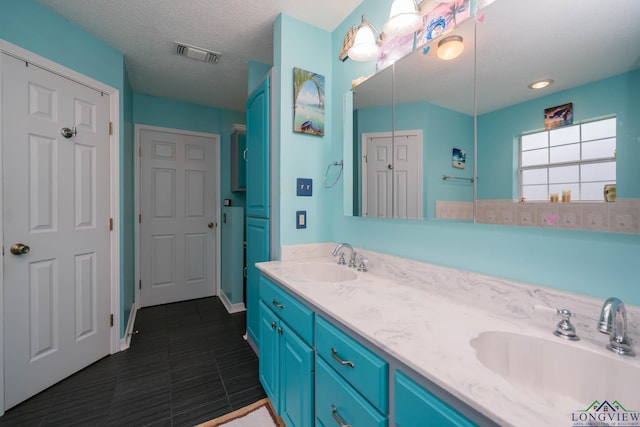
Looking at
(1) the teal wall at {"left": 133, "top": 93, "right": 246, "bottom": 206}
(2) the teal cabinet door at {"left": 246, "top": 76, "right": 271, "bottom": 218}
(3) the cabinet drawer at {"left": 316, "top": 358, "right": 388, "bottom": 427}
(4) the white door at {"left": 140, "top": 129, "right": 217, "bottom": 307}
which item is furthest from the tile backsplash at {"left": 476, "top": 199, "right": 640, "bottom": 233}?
(4) the white door at {"left": 140, "top": 129, "right": 217, "bottom": 307}

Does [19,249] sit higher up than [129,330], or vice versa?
[19,249]

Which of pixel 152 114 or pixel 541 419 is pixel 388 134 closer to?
pixel 541 419

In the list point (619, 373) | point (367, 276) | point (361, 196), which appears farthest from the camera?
point (361, 196)

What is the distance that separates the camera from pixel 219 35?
82.3 inches

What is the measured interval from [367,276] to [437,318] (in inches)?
23.7

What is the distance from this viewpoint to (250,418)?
152 cm

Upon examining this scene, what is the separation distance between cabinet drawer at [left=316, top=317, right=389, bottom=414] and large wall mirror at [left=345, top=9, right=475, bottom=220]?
714 mm

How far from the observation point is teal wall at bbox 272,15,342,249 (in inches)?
73.0

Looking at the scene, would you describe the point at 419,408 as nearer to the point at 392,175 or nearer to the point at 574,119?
the point at 574,119

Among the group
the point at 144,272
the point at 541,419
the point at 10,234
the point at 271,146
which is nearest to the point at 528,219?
the point at 541,419

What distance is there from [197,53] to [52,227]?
177cm

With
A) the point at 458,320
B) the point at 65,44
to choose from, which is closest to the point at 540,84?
the point at 458,320

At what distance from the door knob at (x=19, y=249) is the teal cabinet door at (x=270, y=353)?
155cm

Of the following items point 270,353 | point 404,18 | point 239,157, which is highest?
point 404,18
